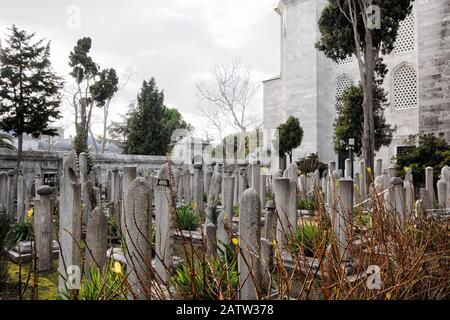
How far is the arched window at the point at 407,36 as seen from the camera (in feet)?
73.9

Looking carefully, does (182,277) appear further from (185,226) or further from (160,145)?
(160,145)

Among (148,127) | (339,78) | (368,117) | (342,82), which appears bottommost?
(368,117)

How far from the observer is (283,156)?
2303 centimetres

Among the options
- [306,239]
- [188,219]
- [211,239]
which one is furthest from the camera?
[188,219]

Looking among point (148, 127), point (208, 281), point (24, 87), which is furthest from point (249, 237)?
point (148, 127)

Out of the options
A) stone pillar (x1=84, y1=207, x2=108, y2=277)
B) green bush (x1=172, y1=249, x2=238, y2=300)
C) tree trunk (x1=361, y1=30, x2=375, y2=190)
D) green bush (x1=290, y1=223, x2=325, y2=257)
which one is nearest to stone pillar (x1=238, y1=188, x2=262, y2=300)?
green bush (x1=172, y1=249, x2=238, y2=300)

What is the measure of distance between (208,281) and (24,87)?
14.8 meters

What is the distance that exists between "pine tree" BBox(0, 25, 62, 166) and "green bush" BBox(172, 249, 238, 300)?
13479 mm

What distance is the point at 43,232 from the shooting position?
471 cm

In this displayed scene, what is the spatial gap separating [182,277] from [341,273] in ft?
6.36

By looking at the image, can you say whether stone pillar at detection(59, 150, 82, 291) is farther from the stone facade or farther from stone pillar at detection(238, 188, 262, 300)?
the stone facade

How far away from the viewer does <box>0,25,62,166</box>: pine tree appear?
14.0 metres

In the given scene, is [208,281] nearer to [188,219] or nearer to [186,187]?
[188,219]

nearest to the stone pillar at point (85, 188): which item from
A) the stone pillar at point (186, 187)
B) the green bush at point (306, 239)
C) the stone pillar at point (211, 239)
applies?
the stone pillar at point (211, 239)
